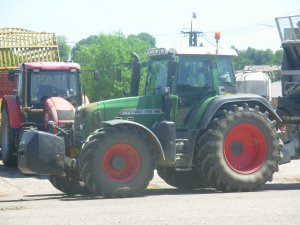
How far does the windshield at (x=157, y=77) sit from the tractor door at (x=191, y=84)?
0.32 meters

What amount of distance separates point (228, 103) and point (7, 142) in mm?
8732

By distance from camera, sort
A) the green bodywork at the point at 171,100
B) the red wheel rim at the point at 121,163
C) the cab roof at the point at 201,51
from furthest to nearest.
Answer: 1. the cab roof at the point at 201,51
2. the green bodywork at the point at 171,100
3. the red wheel rim at the point at 121,163

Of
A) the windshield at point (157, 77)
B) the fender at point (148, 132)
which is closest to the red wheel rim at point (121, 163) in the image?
the fender at point (148, 132)

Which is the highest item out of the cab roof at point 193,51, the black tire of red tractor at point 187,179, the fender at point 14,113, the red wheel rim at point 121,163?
the cab roof at point 193,51

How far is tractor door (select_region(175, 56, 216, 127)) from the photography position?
49.7 ft

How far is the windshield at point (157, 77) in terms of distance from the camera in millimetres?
15294

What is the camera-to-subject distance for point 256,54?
115m

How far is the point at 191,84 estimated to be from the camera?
601 inches

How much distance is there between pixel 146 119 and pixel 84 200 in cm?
218

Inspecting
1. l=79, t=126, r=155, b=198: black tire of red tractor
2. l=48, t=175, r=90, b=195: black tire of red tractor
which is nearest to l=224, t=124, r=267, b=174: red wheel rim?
l=79, t=126, r=155, b=198: black tire of red tractor

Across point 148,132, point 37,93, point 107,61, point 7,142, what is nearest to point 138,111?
point 148,132

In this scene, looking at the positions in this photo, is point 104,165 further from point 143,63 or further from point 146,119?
point 143,63

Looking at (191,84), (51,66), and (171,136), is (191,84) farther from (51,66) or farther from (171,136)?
(51,66)

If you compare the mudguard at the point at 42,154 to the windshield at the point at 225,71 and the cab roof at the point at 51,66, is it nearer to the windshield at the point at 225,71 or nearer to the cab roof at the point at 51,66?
the windshield at the point at 225,71
